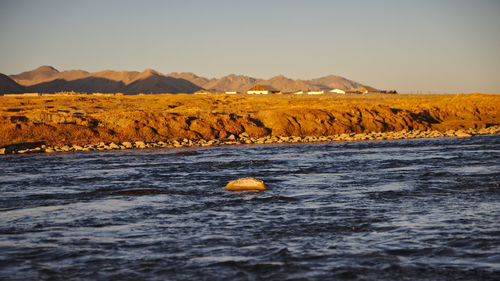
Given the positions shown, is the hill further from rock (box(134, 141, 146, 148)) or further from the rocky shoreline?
rock (box(134, 141, 146, 148))

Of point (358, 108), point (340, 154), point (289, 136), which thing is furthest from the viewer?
point (358, 108)

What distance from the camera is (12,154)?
114 feet

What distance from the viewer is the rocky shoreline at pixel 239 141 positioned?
1441 inches

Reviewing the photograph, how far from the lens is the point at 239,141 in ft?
140

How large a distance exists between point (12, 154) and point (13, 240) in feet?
84.1

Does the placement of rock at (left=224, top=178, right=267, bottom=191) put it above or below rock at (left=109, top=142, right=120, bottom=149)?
above

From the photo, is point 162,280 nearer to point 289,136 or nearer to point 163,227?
point 163,227

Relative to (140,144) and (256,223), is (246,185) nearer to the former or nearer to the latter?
(256,223)

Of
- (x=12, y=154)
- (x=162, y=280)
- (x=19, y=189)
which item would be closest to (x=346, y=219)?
(x=162, y=280)

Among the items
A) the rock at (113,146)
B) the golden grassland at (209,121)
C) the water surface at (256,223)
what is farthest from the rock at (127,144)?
the water surface at (256,223)

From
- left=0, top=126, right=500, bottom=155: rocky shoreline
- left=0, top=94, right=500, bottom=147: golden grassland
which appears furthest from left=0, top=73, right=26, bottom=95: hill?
left=0, top=126, right=500, bottom=155: rocky shoreline

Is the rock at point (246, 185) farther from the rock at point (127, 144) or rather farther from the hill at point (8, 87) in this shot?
the hill at point (8, 87)

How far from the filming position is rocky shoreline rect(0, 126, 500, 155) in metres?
36.6

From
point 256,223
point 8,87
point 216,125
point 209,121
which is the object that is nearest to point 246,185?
point 256,223
